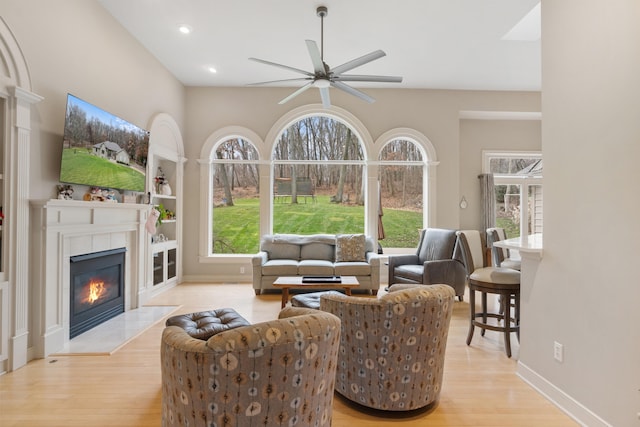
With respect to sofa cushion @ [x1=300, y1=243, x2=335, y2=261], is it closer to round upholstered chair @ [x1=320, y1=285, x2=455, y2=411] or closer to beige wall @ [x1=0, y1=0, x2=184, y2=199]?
beige wall @ [x1=0, y1=0, x2=184, y2=199]

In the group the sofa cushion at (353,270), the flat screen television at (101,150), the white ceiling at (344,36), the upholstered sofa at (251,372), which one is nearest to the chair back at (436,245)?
the sofa cushion at (353,270)

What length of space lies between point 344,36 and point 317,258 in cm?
337

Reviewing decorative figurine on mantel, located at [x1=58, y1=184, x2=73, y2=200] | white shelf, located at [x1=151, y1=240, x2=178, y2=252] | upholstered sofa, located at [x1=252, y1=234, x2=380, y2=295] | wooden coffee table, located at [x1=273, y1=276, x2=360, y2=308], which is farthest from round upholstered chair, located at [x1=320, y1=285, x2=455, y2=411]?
white shelf, located at [x1=151, y1=240, x2=178, y2=252]

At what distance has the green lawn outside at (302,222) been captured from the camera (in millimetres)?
6328

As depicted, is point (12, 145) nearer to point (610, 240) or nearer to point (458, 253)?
point (610, 240)

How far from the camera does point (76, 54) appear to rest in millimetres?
3385

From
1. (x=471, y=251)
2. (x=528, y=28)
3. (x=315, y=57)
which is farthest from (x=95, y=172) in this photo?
(x=528, y=28)

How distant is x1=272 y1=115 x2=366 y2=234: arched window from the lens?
6.32m

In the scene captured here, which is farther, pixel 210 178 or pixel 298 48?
pixel 210 178

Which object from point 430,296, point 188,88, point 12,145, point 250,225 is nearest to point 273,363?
point 430,296

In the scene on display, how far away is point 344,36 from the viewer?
439 cm

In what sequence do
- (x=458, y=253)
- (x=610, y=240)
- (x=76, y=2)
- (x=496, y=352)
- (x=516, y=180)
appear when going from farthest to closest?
(x=516, y=180), (x=458, y=253), (x=76, y=2), (x=496, y=352), (x=610, y=240)

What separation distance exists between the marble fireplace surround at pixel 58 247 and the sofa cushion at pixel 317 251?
2.79m

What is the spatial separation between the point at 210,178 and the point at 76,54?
9.80 ft
